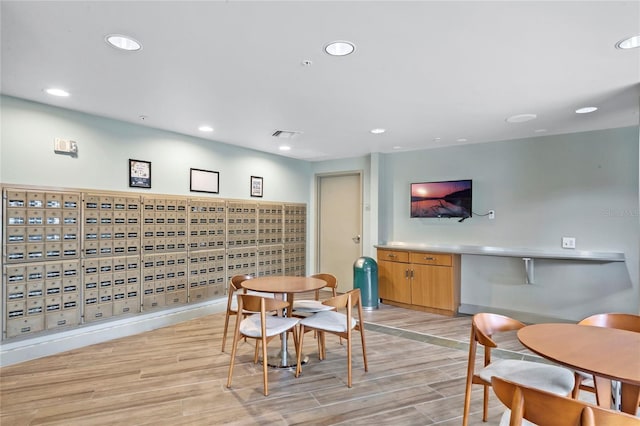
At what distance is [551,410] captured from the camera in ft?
4.04

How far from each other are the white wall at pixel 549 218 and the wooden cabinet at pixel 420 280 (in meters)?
0.44

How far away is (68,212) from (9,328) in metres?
1.16

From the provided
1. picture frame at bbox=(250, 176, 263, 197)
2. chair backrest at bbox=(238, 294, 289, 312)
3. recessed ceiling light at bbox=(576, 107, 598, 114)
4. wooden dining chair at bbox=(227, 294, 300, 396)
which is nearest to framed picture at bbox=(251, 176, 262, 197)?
picture frame at bbox=(250, 176, 263, 197)

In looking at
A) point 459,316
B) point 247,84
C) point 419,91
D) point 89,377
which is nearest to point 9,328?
point 89,377

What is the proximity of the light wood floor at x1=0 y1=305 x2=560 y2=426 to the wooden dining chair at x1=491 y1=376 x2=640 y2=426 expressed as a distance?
3.72 feet

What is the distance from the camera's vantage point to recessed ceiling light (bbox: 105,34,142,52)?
6.88ft

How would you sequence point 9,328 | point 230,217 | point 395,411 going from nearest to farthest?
1. point 395,411
2. point 9,328
3. point 230,217

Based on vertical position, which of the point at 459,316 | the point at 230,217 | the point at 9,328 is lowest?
the point at 459,316

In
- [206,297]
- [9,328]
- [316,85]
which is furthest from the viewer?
[206,297]

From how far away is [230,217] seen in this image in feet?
16.9

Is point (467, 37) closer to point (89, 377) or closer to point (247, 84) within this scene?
point (247, 84)

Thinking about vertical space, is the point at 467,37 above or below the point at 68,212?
above

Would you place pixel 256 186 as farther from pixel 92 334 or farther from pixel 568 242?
pixel 568 242

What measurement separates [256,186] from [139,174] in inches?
72.9
